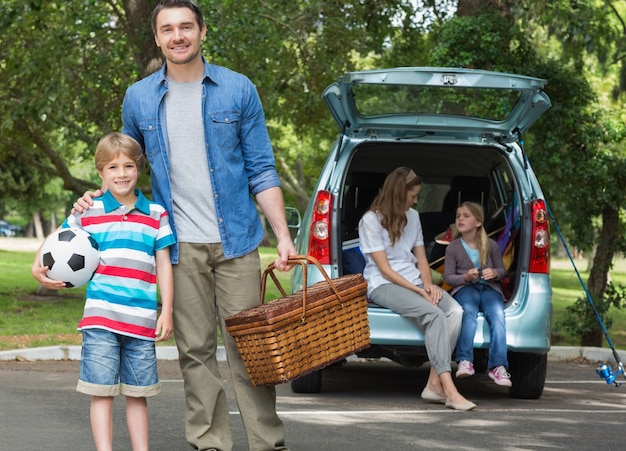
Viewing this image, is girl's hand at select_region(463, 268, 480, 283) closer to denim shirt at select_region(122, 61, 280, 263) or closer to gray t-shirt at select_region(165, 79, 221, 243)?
denim shirt at select_region(122, 61, 280, 263)

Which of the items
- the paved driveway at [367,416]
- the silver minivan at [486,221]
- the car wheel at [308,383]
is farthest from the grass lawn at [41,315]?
the silver minivan at [486,221]

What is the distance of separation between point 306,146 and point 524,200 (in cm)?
2746

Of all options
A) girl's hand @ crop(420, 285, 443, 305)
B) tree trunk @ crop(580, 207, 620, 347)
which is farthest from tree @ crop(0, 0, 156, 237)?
girl's hand @ crop(420, 285, 443, 305)

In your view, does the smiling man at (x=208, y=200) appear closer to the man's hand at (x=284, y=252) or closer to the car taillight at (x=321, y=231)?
the man's hand at (x=284, y=252)

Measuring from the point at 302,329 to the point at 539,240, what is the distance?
324 centimetres

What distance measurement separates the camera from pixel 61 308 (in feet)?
56.6

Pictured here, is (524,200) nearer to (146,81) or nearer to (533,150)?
(146,81)

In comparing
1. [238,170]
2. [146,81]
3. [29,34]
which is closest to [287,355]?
[238,170]

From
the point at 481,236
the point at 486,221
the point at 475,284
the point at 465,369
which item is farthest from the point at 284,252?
the point at 486,221

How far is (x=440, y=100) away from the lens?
14.4 m

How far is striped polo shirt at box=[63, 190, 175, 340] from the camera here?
15.5ft

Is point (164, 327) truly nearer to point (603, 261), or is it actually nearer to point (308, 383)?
point (308, 383)

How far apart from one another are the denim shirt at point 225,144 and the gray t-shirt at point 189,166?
0.09 feet

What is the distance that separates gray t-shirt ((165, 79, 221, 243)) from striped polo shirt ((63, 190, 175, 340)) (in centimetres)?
24
